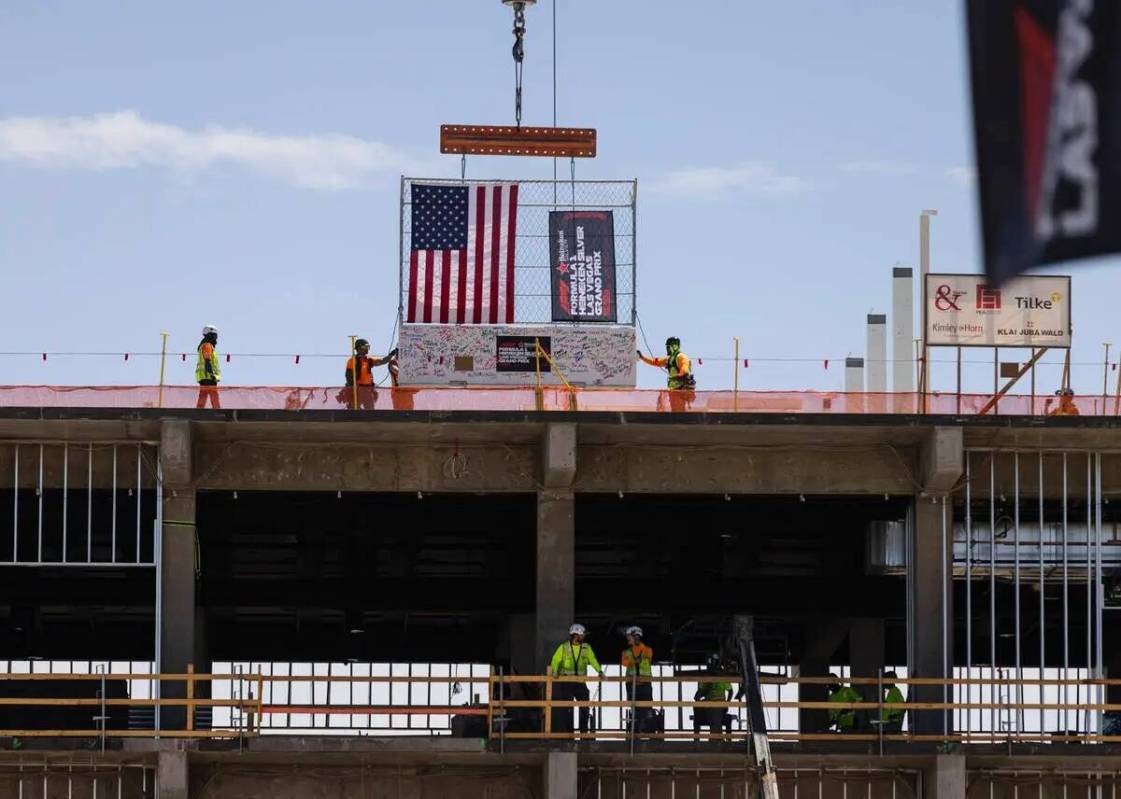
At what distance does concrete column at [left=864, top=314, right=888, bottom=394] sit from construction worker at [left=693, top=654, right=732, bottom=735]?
6.08 m

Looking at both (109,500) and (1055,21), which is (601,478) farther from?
(1055,21)

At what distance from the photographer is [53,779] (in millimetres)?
30484

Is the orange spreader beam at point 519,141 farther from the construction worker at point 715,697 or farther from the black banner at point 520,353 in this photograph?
the construction worker at point 715,697

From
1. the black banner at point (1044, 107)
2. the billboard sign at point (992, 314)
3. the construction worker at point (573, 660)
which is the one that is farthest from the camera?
the billboard sign at point (992, 314)

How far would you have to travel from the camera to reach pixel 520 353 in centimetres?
3378

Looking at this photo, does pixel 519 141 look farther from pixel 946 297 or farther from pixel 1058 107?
pixel 1058 107

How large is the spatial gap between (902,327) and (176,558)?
14598 millimetres

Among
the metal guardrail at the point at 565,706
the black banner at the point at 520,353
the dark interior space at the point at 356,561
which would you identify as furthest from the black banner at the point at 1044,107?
the dark interior space at the point at 356,561

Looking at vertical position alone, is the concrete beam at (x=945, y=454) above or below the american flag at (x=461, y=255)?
below

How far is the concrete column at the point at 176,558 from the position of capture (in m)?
30.9

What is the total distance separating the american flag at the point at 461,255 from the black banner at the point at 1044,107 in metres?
26.2

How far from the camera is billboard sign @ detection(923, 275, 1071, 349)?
32625 millimetres

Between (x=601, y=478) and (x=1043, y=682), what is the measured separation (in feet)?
23.8

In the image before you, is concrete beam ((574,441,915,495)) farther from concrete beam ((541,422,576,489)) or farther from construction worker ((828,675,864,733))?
construction worker ((828,675,864,733))
